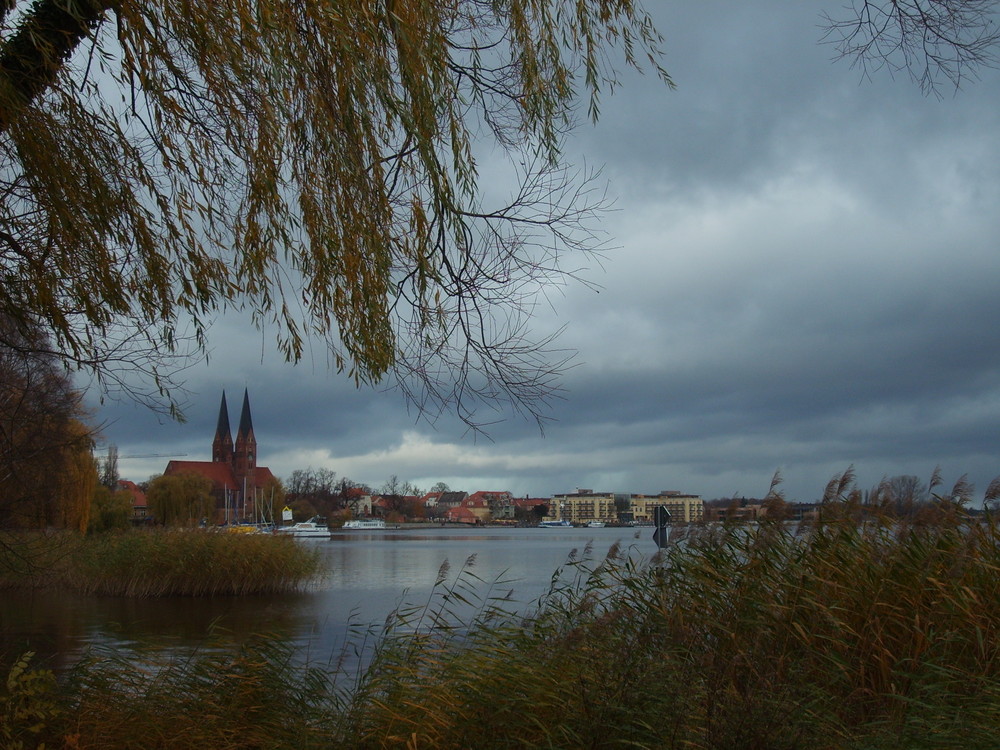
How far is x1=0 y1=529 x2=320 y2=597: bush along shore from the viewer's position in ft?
65.7

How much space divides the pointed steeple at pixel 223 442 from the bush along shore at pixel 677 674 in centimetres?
11416

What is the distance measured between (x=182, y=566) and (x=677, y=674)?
1765 cm

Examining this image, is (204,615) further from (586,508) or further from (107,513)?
(586,508)

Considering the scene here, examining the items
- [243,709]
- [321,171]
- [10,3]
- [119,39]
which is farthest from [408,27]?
[243,709]

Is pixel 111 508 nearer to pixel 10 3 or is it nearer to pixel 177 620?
pixel 177 620

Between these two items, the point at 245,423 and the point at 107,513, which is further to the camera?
the point at 245,423

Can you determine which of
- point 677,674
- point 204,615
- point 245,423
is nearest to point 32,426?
point 204,615

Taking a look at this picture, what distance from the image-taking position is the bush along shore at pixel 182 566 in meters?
20.0

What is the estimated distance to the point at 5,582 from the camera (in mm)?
21062

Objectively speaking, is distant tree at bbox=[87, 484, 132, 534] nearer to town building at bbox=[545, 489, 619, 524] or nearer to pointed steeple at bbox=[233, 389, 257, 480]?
pointed steeple at bbox=[233, 389, 257, 480]

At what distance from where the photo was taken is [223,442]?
4616 inches

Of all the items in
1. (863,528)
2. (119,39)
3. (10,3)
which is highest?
(10,3)

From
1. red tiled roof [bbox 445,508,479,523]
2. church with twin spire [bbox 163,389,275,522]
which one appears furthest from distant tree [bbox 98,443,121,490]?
red tiled roof [bbox 445,508,479,523]

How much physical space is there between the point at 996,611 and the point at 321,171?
14.5 ft
